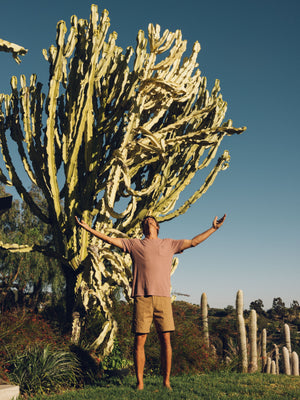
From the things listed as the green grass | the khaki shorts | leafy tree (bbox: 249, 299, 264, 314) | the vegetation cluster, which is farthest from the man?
leafy tree (bbox: 249, 299, 264, 314)

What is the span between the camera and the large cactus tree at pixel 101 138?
21.6ft

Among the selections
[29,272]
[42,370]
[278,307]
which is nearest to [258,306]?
[278,307]

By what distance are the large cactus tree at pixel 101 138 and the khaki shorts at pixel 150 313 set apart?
2016 mm

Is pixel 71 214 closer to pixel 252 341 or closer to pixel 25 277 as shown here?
pixel 252 341

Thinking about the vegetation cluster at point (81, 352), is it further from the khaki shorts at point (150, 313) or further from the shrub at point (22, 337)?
the khaki shorts at point (150, 313)

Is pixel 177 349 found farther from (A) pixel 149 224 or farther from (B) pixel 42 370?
(A) pixel 149 224

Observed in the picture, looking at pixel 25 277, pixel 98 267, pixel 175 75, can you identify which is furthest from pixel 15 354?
pixel 25 277

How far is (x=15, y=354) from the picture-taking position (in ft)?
16.8

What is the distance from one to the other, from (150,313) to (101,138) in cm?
441

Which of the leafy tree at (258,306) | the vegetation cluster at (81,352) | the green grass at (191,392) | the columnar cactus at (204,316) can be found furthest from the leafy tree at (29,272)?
the leafy tree at (258,306)

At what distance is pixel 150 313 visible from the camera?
379 cm

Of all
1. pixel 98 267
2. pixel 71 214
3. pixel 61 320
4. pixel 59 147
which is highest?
pixel 59 147

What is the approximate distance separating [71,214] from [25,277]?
6.76 meters

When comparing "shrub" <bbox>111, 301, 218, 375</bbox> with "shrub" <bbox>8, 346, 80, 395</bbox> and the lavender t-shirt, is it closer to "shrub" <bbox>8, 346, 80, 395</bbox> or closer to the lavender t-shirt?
"shrub" <bbox>8, 346, 80, 395</bbox>
